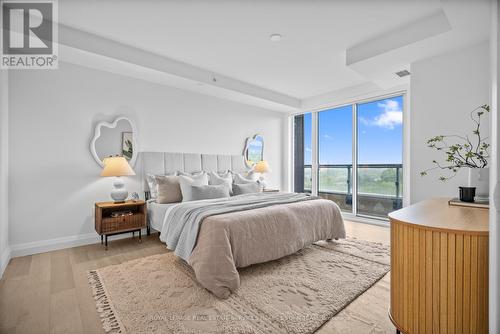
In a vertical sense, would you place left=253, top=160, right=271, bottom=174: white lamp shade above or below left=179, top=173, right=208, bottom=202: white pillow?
above

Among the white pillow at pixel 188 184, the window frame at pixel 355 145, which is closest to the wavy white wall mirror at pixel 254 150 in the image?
the window frame at pixel 355 145

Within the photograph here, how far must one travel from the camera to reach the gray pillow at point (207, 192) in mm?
3633

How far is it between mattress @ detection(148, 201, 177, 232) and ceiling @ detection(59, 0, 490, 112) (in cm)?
208

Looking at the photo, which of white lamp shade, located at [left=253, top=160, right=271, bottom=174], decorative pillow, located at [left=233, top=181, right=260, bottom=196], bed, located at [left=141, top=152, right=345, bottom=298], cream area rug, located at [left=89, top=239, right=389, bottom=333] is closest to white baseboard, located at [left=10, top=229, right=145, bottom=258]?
bed, located at [left=141, top=152, right=345, bottom=298]

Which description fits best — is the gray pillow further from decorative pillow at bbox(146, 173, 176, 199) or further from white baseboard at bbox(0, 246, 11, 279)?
white baseboard at bbox(0, 246, 11, 279)

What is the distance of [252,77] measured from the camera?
4523 mm

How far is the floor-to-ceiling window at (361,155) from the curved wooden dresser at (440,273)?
3.58 metres

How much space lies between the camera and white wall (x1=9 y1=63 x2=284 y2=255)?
311cm

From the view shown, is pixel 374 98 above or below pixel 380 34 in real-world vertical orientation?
below

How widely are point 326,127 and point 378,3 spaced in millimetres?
3484

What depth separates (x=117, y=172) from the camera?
3.41 m

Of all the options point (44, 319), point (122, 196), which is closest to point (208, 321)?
point (44, 319)

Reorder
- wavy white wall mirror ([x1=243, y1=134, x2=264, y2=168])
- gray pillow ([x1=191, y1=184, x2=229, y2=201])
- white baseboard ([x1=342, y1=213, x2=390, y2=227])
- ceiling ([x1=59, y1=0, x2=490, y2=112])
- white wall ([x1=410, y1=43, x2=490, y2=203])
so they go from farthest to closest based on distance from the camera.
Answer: wavy white wall mirror ([x1=243, y1=134, x2=264, y2=168])
white baseboard ([x1=342, y1=213, x2=390, y2=227])
gray pillow ([x1=191, y1=184, x2=229, y2=201])
white wall ([x1=410, y1=43, x2=490, y2=203])
ceiling ([x1=59, y1=0, x2=490, y2=112])

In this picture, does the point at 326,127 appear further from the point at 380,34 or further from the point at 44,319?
the point at 44,319
